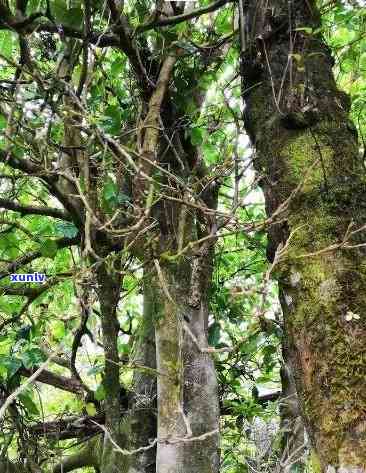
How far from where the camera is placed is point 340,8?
2.03 metres

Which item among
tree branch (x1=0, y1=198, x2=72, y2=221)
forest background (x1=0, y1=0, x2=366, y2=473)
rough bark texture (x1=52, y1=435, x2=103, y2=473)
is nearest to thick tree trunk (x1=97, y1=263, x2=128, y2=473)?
forest background (x1=0, y1=0, x2=366, y2=473)

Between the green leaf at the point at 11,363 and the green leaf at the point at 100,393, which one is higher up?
the green leaf at the point at 11,363

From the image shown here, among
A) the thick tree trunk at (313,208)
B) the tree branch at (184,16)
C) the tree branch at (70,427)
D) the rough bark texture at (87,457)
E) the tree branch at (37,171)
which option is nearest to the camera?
the thick tree trunk at (313,208)

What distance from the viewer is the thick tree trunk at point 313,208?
109 centimetres

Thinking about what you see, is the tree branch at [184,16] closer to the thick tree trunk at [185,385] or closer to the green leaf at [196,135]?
the green leaf at [196,135]

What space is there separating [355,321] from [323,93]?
0.73 meters

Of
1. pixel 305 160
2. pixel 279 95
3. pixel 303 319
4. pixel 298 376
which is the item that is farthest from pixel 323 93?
pixel 298 376

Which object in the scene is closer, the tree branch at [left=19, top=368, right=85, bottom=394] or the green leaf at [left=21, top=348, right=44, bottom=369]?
the green leaf at [left=21, top=348, right=44, bottom=369]

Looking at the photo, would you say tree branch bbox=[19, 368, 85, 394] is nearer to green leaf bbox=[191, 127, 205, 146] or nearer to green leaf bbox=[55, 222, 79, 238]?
green leaf bbox=[55, 222, 79, 238]

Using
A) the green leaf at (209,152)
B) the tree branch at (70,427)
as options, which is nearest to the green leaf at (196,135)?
the green leaf at (209,152)

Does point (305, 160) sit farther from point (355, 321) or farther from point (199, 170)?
point (199, 170)

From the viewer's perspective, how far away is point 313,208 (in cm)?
132

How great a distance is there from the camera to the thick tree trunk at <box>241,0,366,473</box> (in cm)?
109

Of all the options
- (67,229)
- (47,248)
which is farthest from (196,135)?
(47,248)
